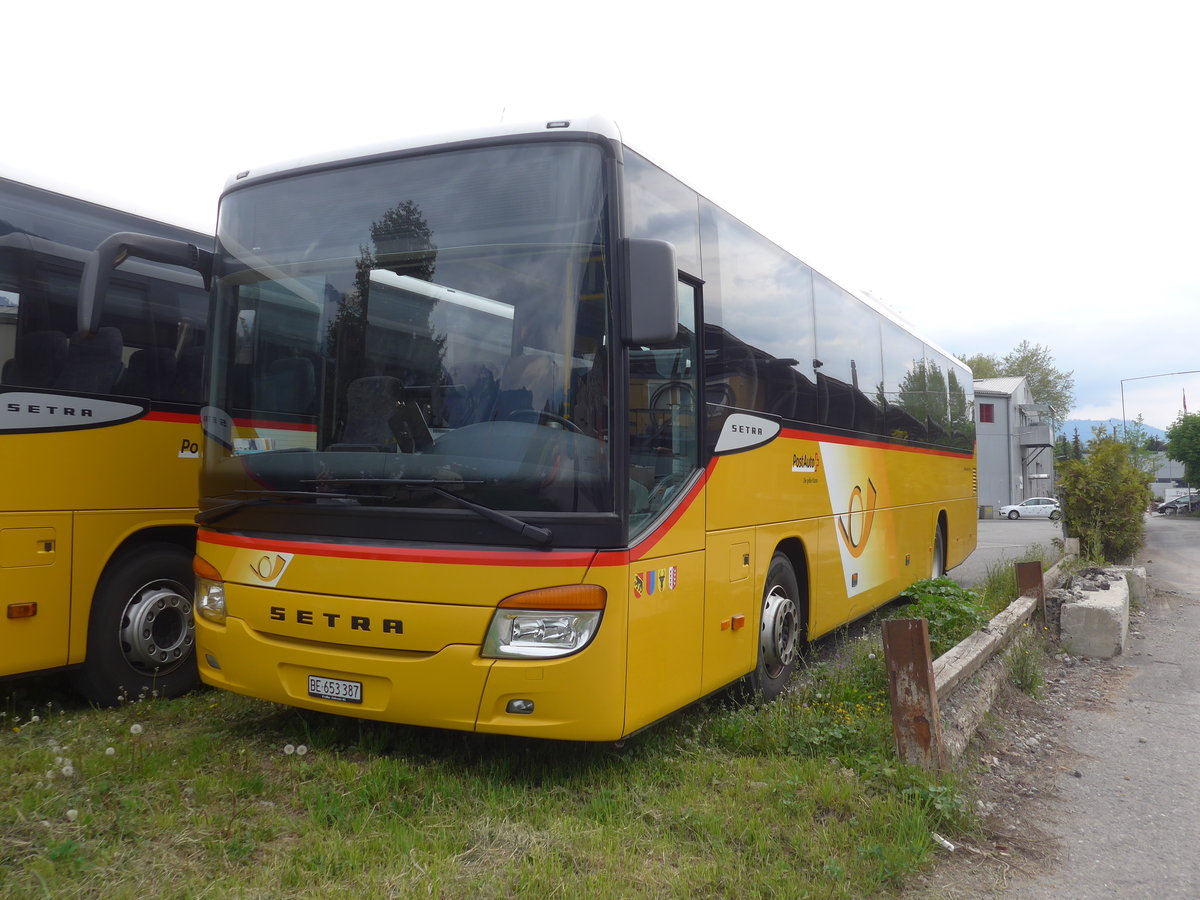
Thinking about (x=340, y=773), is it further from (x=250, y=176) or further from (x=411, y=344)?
(x=250, y=176)

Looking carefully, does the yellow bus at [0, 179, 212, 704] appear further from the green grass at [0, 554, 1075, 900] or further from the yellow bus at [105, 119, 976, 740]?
the yellow bus at [105, 119, 976, 740]

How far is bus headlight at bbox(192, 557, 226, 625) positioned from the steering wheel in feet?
6.47

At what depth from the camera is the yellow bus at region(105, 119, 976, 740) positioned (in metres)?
4.31

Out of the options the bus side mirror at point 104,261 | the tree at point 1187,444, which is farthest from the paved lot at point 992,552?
the tree at point 1187,444

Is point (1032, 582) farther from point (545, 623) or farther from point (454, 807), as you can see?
point (454, 807)

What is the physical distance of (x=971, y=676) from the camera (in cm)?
629

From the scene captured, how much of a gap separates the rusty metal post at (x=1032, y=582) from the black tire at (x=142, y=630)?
7.39m

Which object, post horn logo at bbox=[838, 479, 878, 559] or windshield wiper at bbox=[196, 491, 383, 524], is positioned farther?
post horn logo at bbox=[838, 479, 878, 559]

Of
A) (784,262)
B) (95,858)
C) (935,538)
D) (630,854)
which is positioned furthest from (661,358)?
(935,538)

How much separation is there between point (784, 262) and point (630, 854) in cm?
478

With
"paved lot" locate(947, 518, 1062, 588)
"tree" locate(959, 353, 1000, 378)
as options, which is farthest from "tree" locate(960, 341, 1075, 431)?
"paved lot" locate(947, 518, 1062, 588)

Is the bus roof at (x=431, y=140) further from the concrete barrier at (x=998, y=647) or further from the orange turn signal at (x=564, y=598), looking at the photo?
the concrete barrier at (x=998, y=647)

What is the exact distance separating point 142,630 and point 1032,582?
7.77 m

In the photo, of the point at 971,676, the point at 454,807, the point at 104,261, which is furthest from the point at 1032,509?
the point at 104,261
